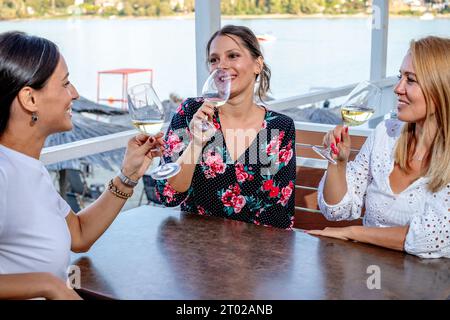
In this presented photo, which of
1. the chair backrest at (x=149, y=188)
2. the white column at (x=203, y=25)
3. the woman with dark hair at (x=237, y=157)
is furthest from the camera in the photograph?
the chair backrest at (x=149, y=188)

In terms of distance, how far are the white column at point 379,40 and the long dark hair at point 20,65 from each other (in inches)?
170

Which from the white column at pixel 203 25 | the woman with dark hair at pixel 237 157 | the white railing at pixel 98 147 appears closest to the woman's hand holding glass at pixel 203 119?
the woman with dark hair at pixel 237 157

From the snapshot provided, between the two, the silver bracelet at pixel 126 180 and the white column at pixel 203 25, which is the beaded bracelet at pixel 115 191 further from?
the white column at pixel 203 25

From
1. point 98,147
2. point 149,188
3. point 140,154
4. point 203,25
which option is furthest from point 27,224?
point 149,188

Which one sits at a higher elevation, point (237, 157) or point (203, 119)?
point (203, 119)

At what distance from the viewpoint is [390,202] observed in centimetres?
210

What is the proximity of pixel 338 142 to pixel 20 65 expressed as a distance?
1.03 metres

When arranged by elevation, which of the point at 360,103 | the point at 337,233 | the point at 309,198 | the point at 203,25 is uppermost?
the point at 203,25

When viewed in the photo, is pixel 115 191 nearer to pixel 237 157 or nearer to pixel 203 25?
pixel 237 157

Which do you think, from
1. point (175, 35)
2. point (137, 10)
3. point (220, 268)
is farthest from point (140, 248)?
point (175, 35)

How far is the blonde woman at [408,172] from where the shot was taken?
6.16 ft

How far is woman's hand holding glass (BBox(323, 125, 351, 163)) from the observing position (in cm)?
206
